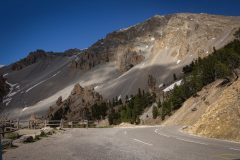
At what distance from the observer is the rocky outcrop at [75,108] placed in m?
180

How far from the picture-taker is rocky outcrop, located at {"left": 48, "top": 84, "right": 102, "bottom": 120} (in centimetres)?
18050

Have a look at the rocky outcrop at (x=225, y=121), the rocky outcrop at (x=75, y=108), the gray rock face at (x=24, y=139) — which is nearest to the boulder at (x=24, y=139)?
the gray rock face at (x=24, y=139)

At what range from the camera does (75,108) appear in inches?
7377

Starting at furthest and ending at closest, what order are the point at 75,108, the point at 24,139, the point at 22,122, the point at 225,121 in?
the point at 75,108, the point at 22,122, the point at 225,121, the point at 24,139

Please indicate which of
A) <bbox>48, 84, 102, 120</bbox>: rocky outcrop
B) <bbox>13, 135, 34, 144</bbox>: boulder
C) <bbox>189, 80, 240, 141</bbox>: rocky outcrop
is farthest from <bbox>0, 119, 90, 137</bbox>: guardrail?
<bbox>48, 84, 102, 120</bbox>: rocky outcrop

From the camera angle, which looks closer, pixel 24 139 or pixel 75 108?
pixel 24 139

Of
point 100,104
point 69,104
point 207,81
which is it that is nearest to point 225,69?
point 207,81

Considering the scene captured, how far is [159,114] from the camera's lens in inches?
4237

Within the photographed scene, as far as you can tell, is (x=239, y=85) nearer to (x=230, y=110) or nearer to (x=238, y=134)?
(x=230, y=110)

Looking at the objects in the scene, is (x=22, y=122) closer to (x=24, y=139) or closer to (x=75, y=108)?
(x=24, y=139)

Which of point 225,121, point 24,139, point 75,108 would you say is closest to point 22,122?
point 24,139

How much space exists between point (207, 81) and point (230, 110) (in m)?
62.4

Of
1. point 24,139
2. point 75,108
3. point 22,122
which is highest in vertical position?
point 75,108

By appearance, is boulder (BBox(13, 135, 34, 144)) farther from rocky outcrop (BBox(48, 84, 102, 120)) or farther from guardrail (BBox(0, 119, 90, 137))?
rocky outcrop (BBox(48, 84, 102, 120))
